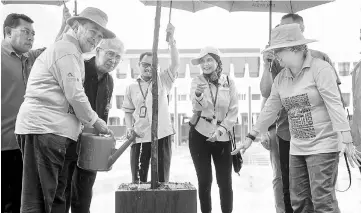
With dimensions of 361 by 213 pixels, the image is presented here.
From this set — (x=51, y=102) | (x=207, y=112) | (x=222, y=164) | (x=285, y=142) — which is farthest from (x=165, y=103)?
(x=51, y=102)

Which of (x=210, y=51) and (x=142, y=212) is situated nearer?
(x=142, y=212)

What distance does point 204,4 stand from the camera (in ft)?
10.3

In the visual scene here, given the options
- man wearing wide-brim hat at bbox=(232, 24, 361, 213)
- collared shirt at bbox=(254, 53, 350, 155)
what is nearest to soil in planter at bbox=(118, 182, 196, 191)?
man wearing wide-brim hat at bbox=(232, 24, 361, 213)

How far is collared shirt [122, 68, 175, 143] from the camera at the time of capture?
2.64 metres

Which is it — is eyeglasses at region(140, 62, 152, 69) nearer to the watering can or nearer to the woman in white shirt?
the woman in white shirt

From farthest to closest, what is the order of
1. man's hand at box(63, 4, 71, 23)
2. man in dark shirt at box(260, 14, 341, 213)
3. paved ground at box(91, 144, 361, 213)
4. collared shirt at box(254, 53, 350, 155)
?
paved ground at box(91, 144, 361, 213)
man's hand at box(63, 4, 71, 23)
man in dark shirt at box(260, 14, 341, 213)
collared shirt at box(254, 53, 350, 155)

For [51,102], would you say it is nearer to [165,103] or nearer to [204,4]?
[165,103]

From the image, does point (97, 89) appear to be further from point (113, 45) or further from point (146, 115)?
point (146, 115)

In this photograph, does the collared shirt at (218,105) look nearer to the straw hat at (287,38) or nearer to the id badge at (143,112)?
the id badge at (143,112)

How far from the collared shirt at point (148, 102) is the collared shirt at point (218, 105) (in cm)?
23

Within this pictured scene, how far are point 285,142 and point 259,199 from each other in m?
1.45

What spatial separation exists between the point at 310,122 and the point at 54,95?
1.11 m

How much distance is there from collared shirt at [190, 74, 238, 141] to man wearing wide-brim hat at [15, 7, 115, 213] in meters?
0.95

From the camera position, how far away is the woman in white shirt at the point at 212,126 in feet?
8.04
